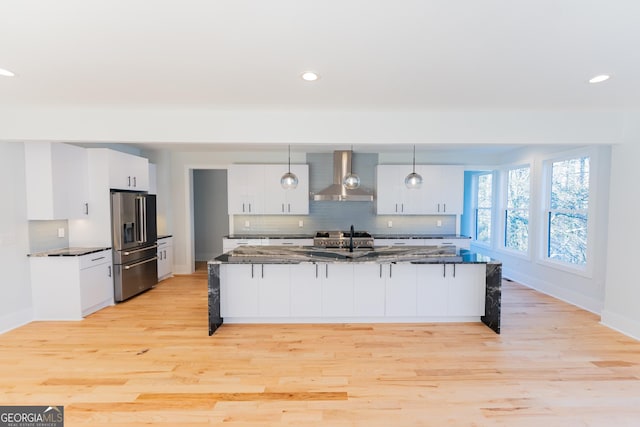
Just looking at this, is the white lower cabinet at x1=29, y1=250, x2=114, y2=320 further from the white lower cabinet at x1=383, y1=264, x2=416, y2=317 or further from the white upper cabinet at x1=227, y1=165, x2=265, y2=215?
the white lower cabinet at x1=383, y1=264, x2=416, y2=317

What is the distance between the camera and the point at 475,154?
649 cm

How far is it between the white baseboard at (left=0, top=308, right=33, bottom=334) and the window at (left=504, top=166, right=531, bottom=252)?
771cm

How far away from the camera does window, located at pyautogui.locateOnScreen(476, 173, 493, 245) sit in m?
6.96

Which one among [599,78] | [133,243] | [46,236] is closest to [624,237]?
[599,78]

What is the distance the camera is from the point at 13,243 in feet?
12.3

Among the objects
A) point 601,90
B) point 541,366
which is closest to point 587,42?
point 601,90

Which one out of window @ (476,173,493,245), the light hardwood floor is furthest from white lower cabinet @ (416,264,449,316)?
window @ (476,173,493,245)

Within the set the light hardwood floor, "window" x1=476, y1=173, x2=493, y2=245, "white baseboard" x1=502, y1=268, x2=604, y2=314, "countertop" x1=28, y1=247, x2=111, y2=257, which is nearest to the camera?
the light hardwood floor

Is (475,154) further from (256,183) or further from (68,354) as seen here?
(68,354)

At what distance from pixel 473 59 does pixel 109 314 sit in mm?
5064

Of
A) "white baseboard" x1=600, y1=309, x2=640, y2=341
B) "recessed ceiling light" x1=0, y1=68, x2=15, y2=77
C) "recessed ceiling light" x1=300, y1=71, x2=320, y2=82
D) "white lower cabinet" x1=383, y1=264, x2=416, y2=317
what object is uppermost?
"recessed ceiling light" x1=0, y1=68, x2=15, y2=77

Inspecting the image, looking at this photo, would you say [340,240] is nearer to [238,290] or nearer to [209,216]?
[238,290]

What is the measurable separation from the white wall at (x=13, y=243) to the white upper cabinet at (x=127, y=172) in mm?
970

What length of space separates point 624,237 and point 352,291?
3237 millimetres
